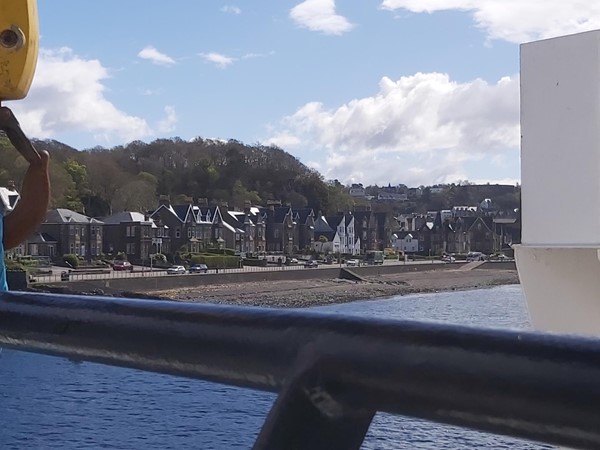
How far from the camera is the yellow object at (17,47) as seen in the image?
4.78 feet

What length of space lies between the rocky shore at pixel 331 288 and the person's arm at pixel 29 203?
41302 mm

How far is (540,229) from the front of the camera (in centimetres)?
618

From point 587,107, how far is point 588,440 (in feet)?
18.9

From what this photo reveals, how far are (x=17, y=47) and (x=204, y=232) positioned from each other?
73.8m

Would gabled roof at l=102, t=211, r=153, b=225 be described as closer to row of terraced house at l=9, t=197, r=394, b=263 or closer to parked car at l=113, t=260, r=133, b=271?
row of terraced house at l=9, t=197, r=394, b=263

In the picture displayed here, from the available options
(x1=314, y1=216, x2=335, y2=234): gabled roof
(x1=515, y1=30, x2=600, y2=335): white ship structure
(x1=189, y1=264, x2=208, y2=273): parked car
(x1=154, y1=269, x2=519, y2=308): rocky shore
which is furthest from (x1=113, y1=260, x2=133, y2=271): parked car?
(x1=515, y1=30, x2=600, y2=335): white ship structure

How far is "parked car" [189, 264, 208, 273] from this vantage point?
61.5 m

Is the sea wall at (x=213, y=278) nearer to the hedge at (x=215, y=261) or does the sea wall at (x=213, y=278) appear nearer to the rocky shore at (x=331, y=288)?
the rocky shore at (x=331, y=288)

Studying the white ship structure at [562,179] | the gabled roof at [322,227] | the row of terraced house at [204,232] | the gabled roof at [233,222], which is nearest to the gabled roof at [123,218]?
the row of terraced house at [204,232]

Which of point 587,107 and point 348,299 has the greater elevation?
point 587,107

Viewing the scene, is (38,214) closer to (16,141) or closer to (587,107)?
(16,141)

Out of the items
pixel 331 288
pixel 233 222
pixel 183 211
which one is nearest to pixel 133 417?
pixel 331 288

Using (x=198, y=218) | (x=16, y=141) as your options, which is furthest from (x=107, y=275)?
(x=16, y=141)

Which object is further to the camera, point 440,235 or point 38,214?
point 440,235
